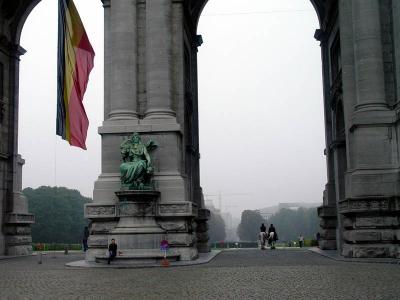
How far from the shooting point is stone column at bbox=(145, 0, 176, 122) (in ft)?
108

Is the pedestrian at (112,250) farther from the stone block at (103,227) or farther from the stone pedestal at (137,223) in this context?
the stone block at (103,227)

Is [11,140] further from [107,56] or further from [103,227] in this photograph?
[103,227]

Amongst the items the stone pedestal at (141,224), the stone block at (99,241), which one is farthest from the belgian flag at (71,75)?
the stone block at (99,241)

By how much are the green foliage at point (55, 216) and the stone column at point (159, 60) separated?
3103 inches

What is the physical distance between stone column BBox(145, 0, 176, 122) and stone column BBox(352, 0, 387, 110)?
10096 mm

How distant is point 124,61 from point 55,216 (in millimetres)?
83824

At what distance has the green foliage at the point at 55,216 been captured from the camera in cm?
10794

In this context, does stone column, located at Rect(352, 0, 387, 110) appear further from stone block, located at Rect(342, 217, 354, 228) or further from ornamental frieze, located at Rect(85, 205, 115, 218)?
ornamental frieze, located at Rect(85, 205, 115, 218)

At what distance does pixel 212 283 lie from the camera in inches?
757

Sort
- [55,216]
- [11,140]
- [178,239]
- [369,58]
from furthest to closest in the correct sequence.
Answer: [55,216], [11,140], [369,58], [178,239]

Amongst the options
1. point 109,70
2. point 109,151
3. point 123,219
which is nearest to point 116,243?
point 123,219

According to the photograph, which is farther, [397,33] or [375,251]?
[397,33]

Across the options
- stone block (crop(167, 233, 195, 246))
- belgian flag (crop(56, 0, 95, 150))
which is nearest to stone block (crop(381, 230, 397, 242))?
stone block (crop(167, 233, 195, 246))

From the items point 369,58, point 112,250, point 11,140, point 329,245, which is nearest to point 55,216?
point 11,140
